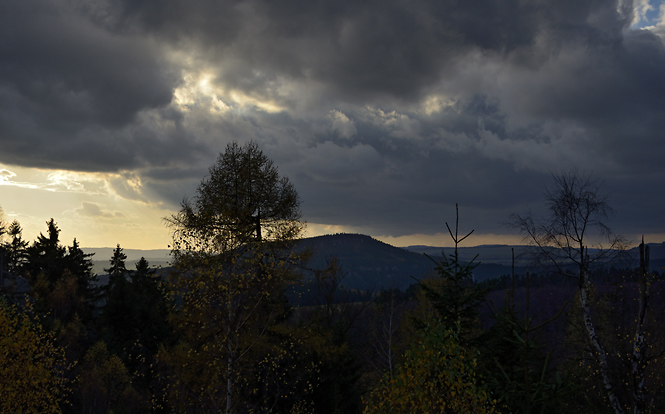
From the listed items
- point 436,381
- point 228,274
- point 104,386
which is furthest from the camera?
point 104,386

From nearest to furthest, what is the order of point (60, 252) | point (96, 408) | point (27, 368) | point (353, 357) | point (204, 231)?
point (204, 231) → point (27, 368) → point (353, 357) → point (96, 408) → point (60, 252)

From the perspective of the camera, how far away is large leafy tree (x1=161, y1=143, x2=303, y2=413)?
52.2 ft

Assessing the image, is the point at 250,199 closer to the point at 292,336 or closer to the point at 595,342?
the point at 292,336

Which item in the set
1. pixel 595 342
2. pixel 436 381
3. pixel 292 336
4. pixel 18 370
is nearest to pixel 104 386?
pixel 18 370

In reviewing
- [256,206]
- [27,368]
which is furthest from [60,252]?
[256,206]

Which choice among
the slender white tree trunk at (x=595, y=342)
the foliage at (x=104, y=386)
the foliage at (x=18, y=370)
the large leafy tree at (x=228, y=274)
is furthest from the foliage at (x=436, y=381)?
the foliage at (x=104, y=386)

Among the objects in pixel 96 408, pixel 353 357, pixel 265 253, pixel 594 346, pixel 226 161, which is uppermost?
pixel 226 161

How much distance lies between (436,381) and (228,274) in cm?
867

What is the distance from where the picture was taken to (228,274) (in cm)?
1595

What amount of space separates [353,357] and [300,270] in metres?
12.4

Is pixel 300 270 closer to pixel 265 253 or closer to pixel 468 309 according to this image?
pixel 265 253

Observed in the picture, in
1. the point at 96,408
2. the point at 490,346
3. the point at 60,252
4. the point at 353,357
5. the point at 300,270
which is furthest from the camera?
the point at 60,252

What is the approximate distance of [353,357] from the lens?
95.2 ft

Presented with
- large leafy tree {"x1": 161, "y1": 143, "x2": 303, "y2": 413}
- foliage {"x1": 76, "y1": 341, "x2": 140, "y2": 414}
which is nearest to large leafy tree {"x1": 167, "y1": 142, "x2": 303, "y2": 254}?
large leafy tree {"x1": 161, "y1": 143, "x2": 303, "y2": 413}
